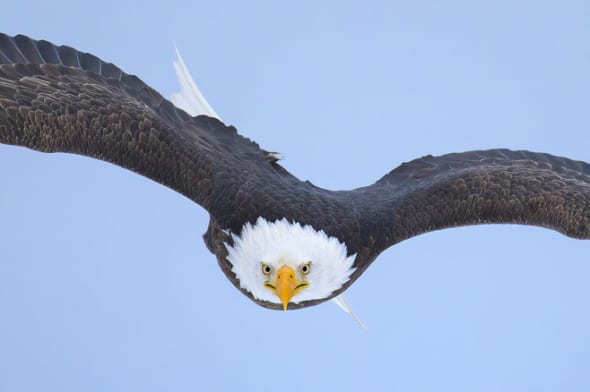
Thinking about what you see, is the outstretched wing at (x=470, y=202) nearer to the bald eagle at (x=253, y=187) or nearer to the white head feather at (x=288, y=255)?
the bald eagle at (x=253, y=187)

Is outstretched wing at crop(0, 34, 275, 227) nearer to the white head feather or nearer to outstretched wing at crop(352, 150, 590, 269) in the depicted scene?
the white head feather

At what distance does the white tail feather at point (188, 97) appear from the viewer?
6.48m

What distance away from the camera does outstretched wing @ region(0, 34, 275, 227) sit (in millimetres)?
5324

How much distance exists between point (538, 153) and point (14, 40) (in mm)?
2960

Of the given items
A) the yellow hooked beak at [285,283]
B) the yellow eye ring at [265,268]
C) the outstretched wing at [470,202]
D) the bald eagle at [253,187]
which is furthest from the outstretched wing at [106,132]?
the outstretched wing at [470,202]

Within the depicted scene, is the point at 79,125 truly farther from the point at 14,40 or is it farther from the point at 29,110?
the point at 14,40

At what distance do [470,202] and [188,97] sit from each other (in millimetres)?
1782

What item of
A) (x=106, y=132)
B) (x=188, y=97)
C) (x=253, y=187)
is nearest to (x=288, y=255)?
(x=253, y=187)

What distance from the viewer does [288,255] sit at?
16.4ft

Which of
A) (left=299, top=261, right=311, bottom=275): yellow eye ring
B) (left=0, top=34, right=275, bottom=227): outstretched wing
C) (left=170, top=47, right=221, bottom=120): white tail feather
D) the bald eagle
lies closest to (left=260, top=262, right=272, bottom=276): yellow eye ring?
the bald eagle

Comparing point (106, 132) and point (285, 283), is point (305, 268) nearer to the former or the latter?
point (285, 283)

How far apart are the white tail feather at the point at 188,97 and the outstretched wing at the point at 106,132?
2.34 ft

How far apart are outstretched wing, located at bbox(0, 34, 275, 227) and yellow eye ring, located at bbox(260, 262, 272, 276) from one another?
0.31 metres

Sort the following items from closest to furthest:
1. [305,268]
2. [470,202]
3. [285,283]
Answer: [285,283], [305,268], [470,202]
